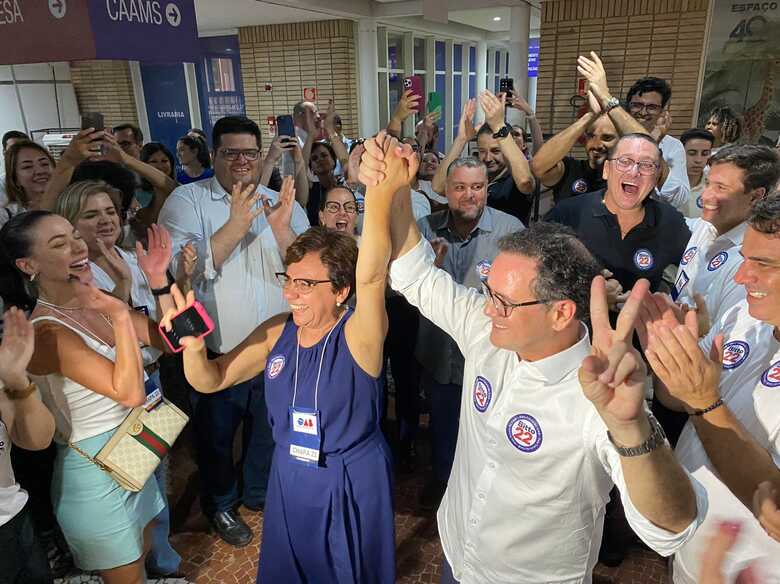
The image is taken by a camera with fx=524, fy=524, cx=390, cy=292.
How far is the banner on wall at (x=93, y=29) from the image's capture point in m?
2.13

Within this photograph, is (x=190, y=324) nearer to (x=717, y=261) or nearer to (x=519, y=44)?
(x=717, y=261)

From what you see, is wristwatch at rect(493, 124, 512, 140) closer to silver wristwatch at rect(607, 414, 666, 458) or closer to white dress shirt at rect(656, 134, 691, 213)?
white dress shirt at rect(656, 134, 691, 213)

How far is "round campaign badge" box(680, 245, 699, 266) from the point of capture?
2.52 meters

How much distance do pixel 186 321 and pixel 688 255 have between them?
2.31 metres

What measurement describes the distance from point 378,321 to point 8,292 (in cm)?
147

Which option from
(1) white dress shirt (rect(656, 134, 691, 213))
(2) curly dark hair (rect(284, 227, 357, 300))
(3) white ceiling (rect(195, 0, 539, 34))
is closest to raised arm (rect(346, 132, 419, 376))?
(2) curly dark hair (rect(284, 227, 357, 300))

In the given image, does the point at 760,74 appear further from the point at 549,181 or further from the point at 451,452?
the point at 451,452

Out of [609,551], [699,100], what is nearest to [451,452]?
[609,551]

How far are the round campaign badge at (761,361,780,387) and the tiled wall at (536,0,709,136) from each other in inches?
306

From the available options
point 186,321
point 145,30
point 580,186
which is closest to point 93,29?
point 145,30

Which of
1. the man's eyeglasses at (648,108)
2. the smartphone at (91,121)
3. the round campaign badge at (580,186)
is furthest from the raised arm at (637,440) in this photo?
the smartphone at (91,121)

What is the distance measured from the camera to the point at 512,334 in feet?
4.77

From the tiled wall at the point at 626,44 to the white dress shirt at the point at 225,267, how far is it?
7224 millimetres

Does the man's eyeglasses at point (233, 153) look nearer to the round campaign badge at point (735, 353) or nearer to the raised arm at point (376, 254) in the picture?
the raised arm at point (376, 254)
